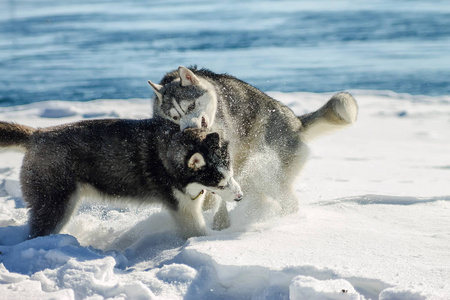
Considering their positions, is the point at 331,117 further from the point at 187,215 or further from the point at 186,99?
the point at 187,215

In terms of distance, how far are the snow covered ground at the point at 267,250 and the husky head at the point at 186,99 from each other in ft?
2.95

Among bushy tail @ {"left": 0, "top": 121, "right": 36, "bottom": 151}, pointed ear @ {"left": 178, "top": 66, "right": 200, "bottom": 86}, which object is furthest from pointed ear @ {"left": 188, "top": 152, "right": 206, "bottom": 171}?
pointed ear @ {"left": 178, "top": 66, "right": 200, "bottom": 86}

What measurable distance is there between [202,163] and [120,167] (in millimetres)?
689

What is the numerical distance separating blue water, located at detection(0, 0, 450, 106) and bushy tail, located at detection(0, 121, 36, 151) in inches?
294

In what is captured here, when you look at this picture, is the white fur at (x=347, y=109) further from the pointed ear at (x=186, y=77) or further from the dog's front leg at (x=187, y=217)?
the dog's front leg at (x=187, y=217)

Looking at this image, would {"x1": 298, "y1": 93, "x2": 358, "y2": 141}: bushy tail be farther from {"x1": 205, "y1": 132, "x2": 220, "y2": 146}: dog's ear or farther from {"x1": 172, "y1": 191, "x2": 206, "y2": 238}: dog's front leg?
{"x1": 172, "y1": 191, "x2": 206, "y2": 238}: dog's front leg

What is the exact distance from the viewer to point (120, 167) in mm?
4238

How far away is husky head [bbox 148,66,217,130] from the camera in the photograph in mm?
4949

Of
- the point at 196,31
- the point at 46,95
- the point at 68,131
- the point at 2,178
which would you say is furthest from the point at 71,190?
the point at 196,31

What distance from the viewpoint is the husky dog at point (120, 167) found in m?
4.00

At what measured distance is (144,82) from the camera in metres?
12.7

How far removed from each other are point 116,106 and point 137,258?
6918mm

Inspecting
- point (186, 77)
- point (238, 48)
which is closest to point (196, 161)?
point (186, 77)

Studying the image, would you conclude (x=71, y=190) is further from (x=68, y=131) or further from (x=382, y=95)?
(x=382, y=95)
